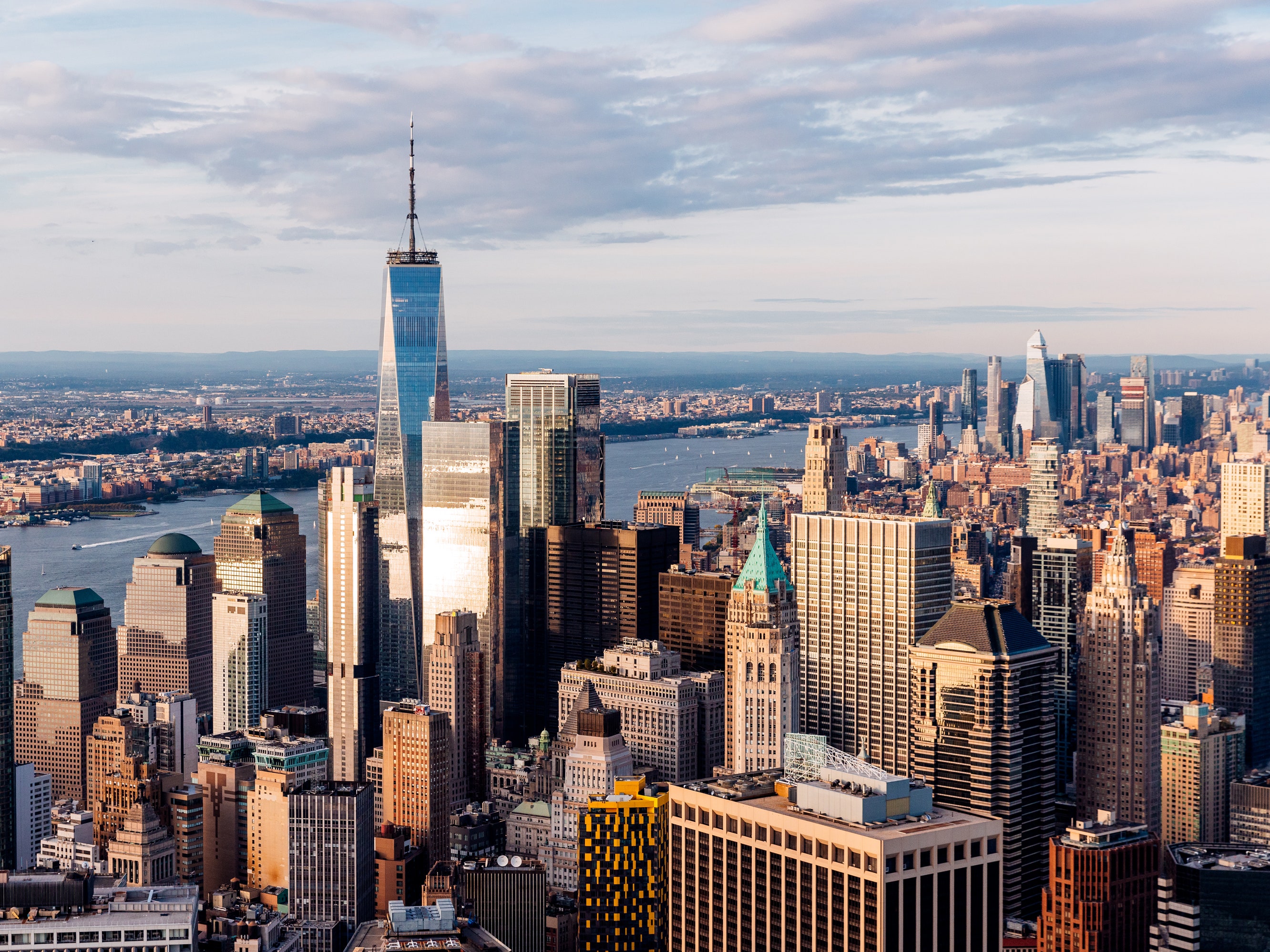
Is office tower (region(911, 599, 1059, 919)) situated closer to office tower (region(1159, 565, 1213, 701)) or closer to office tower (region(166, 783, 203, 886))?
office tower (region(1159, 565, 1213, 701))

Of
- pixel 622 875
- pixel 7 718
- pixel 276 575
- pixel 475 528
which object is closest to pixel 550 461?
pixel 475 528

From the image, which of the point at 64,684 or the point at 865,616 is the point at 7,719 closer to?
the point at 64,684

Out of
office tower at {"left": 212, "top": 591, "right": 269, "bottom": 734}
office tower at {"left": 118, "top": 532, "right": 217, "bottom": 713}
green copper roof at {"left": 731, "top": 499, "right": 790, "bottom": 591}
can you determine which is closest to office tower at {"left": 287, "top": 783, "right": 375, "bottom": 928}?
green copper roof at {"left": 731, "top": 499, "right": 790, "bottom": 591}

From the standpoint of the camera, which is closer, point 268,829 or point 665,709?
point 268,829

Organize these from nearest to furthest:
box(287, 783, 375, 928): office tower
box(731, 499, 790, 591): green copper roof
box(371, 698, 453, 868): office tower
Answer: box(287, 783, 375, 928): office tower < box(371, 698, 453, 868): office tower < box(731, 499, 790, 591): green copper roof

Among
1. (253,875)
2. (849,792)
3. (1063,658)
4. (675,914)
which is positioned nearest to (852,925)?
(849,792)

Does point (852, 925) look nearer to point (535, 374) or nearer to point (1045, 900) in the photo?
point (1045, 900)
